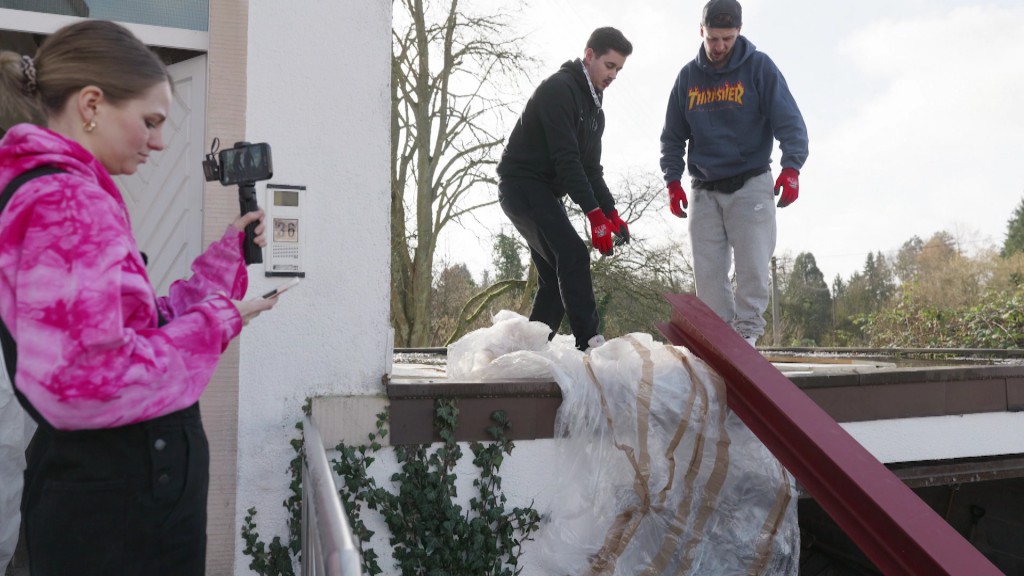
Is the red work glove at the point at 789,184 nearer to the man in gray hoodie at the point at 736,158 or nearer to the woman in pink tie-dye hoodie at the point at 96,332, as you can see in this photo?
the man in gray hoodie at the point at 736,158

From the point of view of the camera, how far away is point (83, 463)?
136 centimetres

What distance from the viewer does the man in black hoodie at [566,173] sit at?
3.93 metres

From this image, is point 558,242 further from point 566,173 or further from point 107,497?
point 107,497

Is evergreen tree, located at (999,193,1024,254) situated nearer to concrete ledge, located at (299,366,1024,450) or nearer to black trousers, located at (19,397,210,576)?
concrete ledge, located at (299,366,1024,450)

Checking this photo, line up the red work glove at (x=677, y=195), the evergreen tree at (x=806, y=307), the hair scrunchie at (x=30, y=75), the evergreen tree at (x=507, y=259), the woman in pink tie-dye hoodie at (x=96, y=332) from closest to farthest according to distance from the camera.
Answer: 1. the woman in pink tie-dye hoodie at (x=96, y=332)
2. the hair scrunchie at (x=30, y=75)
3. the red work glove at (x=677, y=195)
4. the evergreen tree at (x=507, y=259)
5. the evergreen tree at (x=806, y=307)

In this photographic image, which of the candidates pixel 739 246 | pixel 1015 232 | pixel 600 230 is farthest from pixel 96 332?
pixel 1015 232

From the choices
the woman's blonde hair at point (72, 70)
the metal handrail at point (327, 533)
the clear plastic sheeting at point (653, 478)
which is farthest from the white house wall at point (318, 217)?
the woman's blonde hair at point (72, 70)

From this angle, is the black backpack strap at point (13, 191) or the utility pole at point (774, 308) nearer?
the black backpack strap at point (13, 191)

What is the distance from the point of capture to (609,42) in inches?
160

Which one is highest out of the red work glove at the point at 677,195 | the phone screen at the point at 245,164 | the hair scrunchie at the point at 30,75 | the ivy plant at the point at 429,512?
the red work glove at the point at 677,195

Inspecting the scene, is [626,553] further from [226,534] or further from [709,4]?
[709,4]

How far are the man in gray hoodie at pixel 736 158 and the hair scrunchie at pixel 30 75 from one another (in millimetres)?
3573

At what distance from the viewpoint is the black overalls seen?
1.36 metres

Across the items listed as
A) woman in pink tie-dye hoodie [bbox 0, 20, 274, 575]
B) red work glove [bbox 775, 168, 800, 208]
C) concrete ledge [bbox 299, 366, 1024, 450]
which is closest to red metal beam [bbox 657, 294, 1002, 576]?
concrete ledge [bbox 299, 366, 1024, 450]
